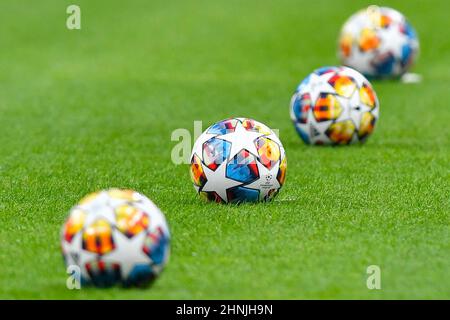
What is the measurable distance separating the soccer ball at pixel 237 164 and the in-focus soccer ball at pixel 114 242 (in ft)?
9.87

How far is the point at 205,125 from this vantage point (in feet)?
58.9

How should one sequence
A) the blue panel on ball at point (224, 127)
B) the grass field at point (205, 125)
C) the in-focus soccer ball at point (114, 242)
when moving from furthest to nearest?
Result: the blue panel on ball at point (224, 127)
the grass field at point (205, 125)
the in-focus soccer ball at point (114, 242)

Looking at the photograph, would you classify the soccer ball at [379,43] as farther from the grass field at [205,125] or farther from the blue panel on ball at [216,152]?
the blue panel on ball at [216,152]

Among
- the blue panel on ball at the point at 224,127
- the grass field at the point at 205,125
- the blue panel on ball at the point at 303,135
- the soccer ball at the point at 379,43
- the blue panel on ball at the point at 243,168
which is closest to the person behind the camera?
the grass field at the point at 205,125

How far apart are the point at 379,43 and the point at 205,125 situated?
242 inches

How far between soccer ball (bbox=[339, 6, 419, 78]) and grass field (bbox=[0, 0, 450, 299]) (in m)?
0.52

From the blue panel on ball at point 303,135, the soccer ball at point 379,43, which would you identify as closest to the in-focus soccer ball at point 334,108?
the blue panel on ball at point 303,135

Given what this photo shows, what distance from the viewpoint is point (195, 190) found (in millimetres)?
12281

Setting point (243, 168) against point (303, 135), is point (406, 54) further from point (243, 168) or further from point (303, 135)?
point (243, 168)

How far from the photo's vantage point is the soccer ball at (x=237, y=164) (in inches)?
445

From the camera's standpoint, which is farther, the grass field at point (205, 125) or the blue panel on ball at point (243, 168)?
the blue panel on ball at point (243, 168)

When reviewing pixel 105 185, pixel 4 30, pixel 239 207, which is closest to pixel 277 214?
pixel 239 207

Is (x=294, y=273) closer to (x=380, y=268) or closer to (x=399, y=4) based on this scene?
(x=380, y=268)

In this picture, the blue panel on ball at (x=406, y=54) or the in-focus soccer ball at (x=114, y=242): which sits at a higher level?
the blue panel on ball at (x=406, y=54)
